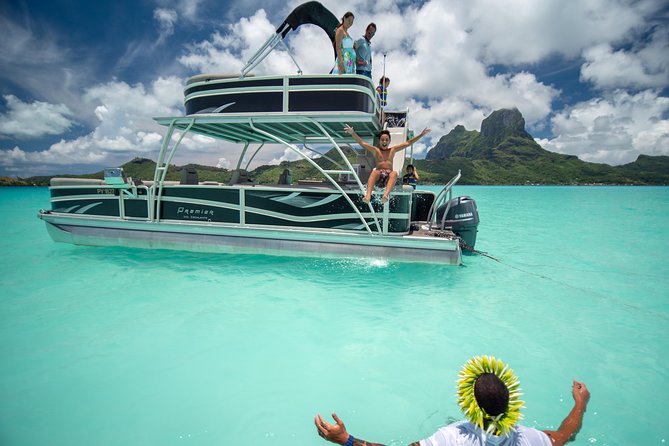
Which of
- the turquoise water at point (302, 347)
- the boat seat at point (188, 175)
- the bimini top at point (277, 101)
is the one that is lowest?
the turquoise water at point (302, 347)

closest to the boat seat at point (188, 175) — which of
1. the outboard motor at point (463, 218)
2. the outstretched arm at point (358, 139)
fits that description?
the outstretched arm at point (358, 139)

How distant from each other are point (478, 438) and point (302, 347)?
2538 millimetres

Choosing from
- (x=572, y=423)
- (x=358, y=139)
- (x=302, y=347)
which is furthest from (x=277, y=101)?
(x=572, y=423)

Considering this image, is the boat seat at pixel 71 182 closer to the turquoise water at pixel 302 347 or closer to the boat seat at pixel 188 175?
the turquoise water at pixel 302 347

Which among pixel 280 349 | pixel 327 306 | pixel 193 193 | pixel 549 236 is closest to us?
pixel 280 349

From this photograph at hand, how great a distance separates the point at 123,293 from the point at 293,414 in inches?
167

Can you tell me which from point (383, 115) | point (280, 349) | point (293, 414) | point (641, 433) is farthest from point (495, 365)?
point (383, 115)

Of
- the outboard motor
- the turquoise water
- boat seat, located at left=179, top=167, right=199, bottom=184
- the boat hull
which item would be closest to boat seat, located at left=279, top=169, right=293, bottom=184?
the boat hull

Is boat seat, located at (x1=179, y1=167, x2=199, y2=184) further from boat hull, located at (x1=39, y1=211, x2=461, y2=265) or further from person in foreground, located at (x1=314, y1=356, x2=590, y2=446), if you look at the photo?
person in foreground, located at (x1=314, y1=356, x2=590, y2=446)

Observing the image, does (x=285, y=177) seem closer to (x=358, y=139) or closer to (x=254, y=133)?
(x=254, y=133)

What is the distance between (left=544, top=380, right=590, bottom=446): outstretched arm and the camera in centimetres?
184

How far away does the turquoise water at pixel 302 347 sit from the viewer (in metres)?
2.66

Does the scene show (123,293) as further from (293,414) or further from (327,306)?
(293,414)

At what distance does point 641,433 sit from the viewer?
2535mm
